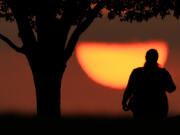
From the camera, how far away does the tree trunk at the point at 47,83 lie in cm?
1667

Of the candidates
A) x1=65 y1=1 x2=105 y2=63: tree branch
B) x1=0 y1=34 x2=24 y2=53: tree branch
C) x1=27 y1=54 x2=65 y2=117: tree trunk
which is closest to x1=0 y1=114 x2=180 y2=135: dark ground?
x1=27 y1=54 x2=65 y2=117: tree trunk

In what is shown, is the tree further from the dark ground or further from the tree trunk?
the dark ground

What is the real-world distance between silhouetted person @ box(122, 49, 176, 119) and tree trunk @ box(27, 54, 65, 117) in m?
6.25

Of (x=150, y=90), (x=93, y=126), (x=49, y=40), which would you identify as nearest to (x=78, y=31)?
(x=49, y=40)

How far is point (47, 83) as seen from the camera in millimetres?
16828

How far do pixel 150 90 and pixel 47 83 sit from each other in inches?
265

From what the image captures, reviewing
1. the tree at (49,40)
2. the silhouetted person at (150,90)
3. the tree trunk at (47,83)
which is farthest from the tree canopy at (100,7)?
the silhouetted person at (150,90)

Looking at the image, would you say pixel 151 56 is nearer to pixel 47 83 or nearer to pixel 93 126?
pixel 93 126

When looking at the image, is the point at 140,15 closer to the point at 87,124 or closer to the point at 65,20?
the point at 65,20

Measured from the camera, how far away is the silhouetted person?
10641 mm

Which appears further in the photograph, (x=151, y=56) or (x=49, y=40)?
(x=49, y=40)

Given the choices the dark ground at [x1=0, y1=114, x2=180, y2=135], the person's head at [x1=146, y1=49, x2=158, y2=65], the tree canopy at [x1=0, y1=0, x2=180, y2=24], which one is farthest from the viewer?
the tree canopy at [x1=0, y1=0, x2=180, y2=24]

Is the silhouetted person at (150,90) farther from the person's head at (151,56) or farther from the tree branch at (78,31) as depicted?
the tree branch at (78,31)

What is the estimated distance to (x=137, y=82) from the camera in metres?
10.7
